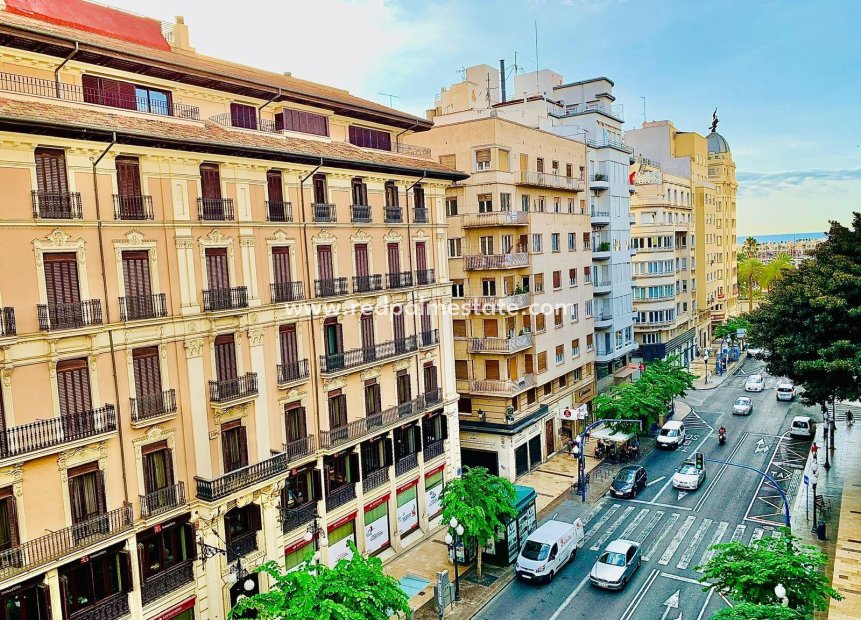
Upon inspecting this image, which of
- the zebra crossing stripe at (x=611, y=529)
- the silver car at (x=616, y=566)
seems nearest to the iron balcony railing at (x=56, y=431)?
the silver car at (x=616, y=566)

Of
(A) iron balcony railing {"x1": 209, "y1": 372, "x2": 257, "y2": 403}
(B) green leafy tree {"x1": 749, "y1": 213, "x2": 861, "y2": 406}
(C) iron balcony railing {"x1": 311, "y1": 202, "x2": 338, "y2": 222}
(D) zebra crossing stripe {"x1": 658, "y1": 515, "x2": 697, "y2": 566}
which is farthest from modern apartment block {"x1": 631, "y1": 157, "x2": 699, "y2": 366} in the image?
(A) iron balcony railing {"x1": 209, "y1": 372, "x2": 257, "y2": 403}

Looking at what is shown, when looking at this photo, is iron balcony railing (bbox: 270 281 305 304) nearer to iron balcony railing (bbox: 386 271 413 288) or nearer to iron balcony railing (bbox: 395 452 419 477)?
iron balcony railing (bbox: 386 271 413 288)

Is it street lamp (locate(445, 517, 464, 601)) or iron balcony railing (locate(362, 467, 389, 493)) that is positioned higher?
iron balcony railing (locate(362, 467, 389, 493))

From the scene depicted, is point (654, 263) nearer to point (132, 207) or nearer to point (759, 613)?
point (759, 613)

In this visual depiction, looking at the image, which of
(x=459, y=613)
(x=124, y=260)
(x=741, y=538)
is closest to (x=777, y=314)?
(x=741, y=538)

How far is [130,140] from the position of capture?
78.3ft

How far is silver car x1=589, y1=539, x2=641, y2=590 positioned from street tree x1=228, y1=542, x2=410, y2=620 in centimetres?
1258

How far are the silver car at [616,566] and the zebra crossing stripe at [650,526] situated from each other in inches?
150

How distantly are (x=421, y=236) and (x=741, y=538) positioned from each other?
24.7m

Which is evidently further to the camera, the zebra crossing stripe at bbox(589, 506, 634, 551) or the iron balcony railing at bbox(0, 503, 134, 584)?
the zebra crossing stripe at bbox(589, 506, 634, 551)

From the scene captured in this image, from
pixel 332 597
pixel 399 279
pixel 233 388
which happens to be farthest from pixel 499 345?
pixel 332 597

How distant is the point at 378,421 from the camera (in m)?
35.0

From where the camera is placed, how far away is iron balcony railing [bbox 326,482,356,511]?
3209cm

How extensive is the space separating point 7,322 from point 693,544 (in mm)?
33877
